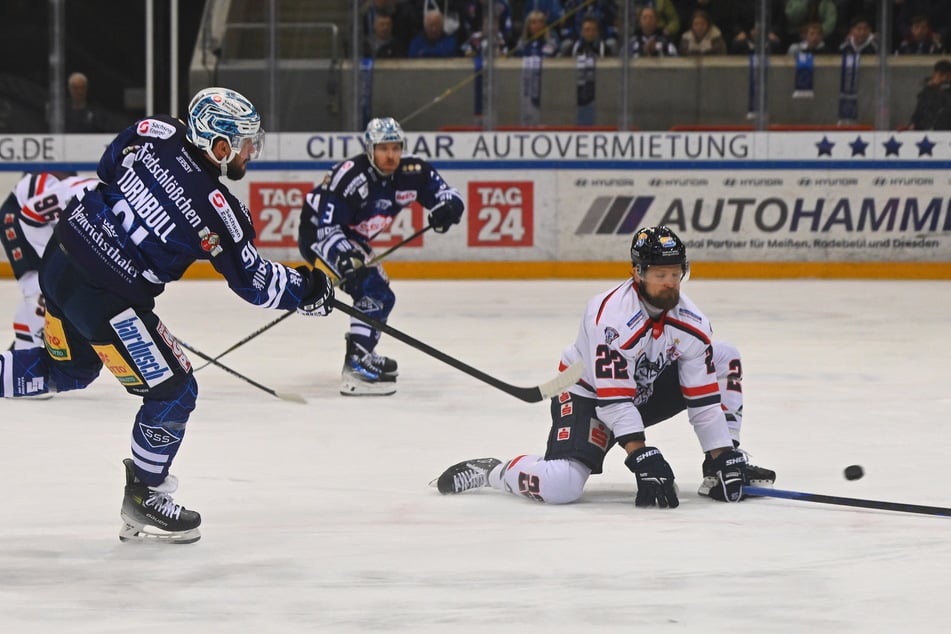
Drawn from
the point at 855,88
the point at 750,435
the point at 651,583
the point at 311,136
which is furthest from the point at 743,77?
the point at 651,583

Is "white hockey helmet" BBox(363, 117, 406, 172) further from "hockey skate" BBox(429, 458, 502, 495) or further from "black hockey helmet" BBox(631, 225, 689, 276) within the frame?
"black hockey helmet" BBox(631, 225, 689, 276)

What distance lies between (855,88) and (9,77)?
6654mm

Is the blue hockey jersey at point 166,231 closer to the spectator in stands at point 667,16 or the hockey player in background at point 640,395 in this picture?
the hockey player in background at point 640,395

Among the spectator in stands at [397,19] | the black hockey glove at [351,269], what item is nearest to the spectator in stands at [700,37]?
the spectator in stands at [397,19]

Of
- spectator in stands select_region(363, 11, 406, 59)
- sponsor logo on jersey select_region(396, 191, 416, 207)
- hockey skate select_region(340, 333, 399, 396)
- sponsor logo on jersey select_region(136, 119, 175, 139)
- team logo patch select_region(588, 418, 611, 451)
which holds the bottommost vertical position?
hockey skate select_region(340, 333, 399, 396)

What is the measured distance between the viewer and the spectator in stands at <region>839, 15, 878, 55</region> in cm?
1151

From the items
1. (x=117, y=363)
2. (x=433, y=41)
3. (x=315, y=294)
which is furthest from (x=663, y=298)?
(x=433, y=41)

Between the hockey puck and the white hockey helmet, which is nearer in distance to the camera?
the hockey puck

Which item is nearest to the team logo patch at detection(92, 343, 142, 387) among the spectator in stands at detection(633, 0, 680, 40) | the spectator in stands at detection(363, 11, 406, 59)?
the spectator in stands at detection(363, 11, 406, 59)

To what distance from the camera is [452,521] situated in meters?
4.05

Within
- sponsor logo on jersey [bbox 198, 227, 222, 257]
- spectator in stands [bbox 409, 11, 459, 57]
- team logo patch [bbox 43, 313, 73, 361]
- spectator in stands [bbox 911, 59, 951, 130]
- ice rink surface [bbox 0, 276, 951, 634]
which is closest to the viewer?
ice rink surface [bbox 0, 276, 951, 634]

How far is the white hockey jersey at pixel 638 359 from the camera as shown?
13.3 feet

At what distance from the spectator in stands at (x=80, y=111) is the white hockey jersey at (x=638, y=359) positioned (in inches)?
317

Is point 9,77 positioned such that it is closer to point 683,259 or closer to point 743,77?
point 743,77
